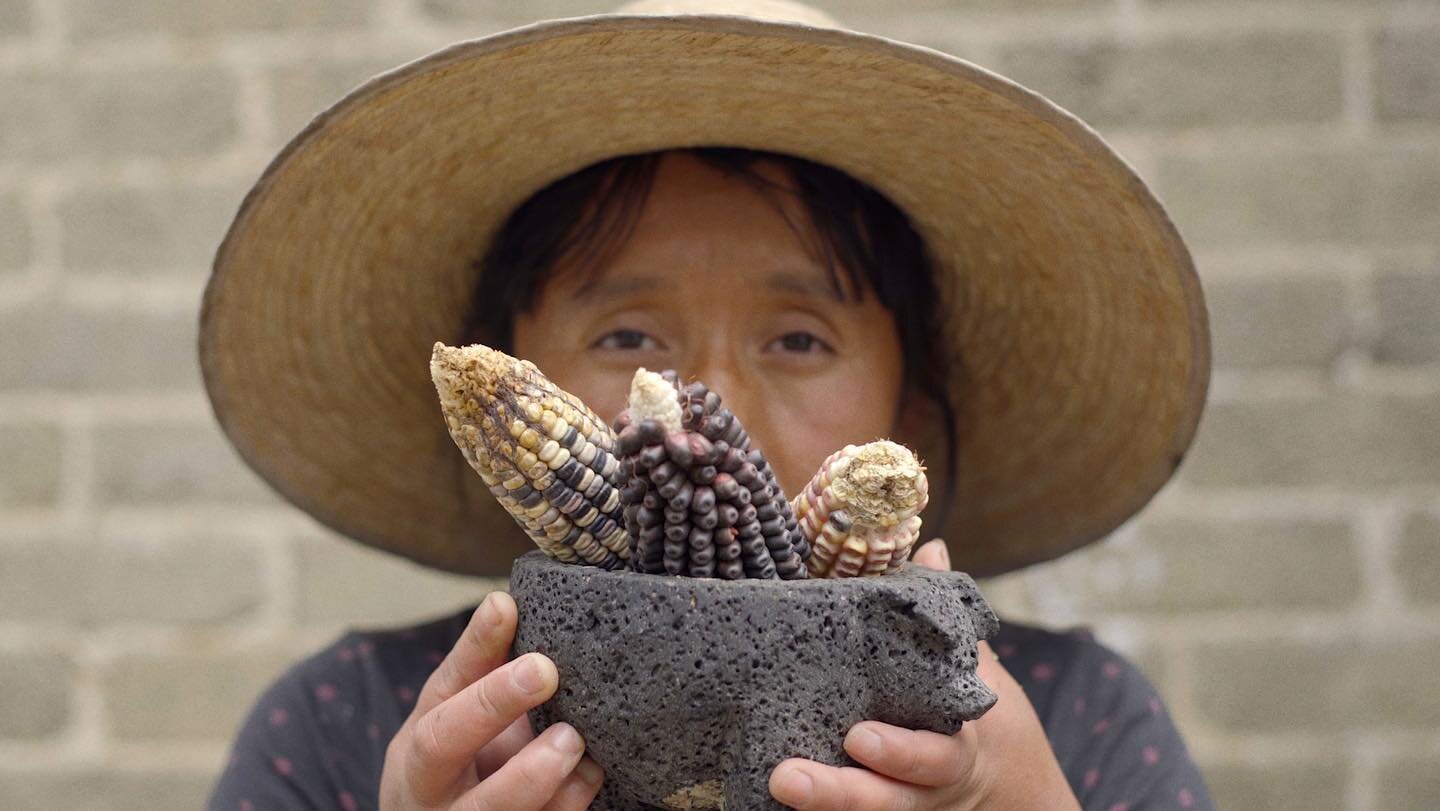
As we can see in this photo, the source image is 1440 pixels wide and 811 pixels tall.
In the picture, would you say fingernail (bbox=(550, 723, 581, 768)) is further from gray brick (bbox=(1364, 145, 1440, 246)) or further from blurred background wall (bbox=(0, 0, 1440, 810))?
gray brick (bbox=(1364, 145, 1440, 246))

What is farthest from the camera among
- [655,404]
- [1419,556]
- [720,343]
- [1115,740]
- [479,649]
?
[1419,556]

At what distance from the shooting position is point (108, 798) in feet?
6.43

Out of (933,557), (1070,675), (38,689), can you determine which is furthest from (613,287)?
(38,689)

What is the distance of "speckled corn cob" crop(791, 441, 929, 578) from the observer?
76 centimetres

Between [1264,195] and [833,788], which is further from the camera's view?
[1264,195]

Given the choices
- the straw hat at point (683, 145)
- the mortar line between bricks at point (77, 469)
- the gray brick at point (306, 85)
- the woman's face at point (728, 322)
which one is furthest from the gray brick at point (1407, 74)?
the mortar line between bricks at point (77, 469)

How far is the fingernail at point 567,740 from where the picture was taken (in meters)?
0.79

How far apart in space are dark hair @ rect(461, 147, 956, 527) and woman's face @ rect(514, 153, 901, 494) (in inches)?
0.6

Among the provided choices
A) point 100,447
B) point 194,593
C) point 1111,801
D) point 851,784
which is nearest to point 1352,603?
point 1111,801

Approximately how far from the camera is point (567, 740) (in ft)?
2.59

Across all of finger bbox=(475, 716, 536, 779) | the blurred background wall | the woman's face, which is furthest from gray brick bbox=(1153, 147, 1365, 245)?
finger bbox=(475, 716, 536, 779)

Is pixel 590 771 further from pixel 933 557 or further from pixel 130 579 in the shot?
pixel 130 579

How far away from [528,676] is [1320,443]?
1449 mm

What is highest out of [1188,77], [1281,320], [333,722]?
[1188,77]
